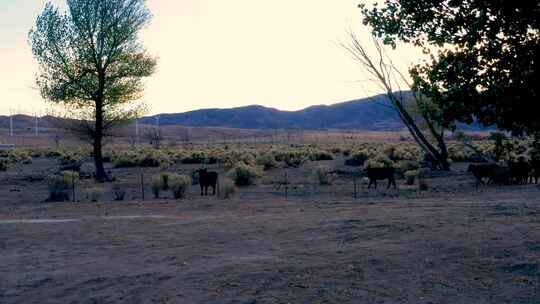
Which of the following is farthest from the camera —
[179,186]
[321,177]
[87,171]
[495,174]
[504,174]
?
[87,171]

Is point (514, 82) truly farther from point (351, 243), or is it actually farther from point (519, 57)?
point (351, 243)

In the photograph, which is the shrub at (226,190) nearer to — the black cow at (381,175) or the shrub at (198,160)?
the black cow at (381,175)

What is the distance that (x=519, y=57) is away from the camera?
355 inches

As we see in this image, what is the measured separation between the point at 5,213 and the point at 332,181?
691 inches

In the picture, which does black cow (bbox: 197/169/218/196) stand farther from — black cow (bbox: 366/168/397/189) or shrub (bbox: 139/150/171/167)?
shrub (bbox: 139/150/171/167)

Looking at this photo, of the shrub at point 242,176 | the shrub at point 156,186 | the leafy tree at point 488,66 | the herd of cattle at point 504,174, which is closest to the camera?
the leafy tree at point 488,66

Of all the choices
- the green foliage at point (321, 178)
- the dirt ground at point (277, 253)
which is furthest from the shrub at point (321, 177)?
the dirt ground at point (277, 253)

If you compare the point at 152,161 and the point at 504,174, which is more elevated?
the point at 504,174

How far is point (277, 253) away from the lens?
13422 millimetres

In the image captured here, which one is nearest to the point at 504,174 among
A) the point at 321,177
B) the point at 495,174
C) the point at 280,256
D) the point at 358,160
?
the point at 495,174

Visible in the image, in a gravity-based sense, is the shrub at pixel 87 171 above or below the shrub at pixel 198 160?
below

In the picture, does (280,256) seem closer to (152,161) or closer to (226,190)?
(226,190)

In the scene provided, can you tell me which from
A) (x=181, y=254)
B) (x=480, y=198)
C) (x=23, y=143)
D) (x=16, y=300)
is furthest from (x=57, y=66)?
(x=23, y=143)

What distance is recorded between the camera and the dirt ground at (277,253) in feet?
34.0
